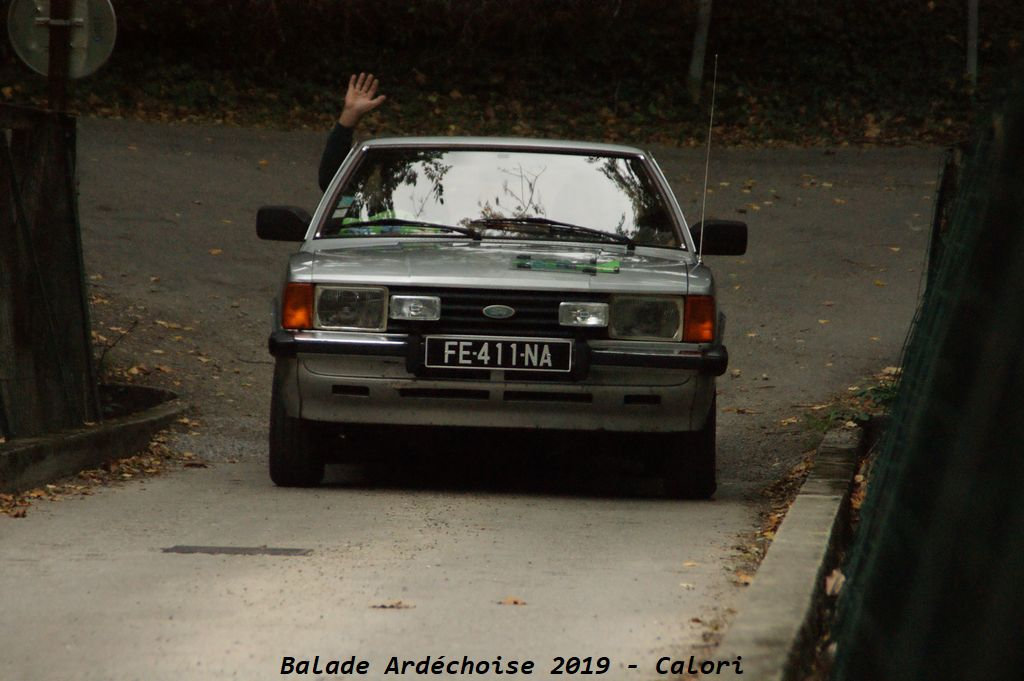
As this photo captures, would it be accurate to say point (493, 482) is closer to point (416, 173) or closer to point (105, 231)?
point (416, 173)

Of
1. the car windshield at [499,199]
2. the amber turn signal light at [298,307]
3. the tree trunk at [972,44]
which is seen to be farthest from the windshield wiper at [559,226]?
the tree trunk at [972,44]

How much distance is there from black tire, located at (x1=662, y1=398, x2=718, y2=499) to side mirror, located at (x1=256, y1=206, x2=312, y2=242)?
6.60 ft

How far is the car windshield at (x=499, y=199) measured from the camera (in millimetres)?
7324

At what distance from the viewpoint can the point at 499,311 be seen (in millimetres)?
6414

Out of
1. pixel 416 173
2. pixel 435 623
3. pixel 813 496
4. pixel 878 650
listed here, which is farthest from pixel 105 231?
pixel 878 650

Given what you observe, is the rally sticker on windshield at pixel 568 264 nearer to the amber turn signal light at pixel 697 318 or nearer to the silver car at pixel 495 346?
the silver car at pixel 495 346

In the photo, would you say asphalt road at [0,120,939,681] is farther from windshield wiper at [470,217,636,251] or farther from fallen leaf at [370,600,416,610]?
windshield wiper at [470,217,636,251]

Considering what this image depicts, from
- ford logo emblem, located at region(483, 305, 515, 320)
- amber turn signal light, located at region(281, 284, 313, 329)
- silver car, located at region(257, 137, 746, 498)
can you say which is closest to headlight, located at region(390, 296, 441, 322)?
silver car, located at region(257, 137, 746, 498)

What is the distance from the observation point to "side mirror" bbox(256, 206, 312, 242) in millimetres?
7195

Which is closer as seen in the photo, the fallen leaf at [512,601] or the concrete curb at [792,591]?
the concrete curb at [792,591]

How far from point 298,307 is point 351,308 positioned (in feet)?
0.75

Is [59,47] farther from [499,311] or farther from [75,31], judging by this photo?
[499,311]

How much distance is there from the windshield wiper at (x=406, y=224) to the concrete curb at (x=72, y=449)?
1.60 metres

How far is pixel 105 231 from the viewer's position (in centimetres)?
1549
